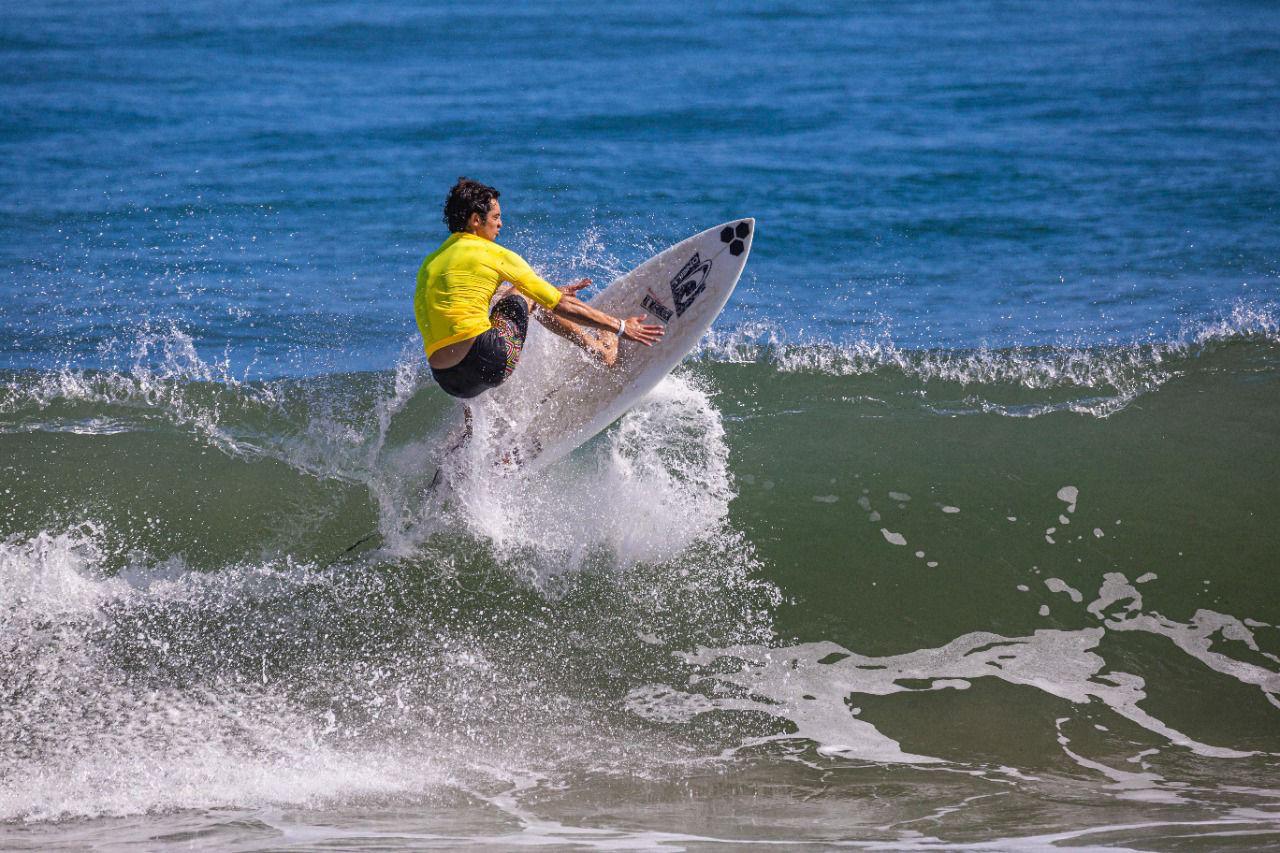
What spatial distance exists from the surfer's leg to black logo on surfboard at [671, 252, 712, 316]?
1.57 ft

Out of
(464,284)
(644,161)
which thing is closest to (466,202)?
(464,284)

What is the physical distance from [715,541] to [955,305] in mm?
5496

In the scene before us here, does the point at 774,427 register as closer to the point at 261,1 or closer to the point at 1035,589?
the point at 1035,589

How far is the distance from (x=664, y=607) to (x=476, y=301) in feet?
5.73

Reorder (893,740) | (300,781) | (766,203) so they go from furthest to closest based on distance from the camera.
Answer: (766,203), (893,740), (300,781)

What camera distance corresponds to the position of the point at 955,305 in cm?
1096

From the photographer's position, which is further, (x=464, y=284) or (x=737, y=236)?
(x=737, y=236)

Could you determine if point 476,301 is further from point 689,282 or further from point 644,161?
point 644,161

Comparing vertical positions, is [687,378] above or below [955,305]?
below

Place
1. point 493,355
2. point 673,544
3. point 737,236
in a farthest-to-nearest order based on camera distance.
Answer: point 737,236
point 673,544
point 493,355

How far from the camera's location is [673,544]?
6.23 meters

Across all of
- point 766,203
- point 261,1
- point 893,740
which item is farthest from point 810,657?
point 261,1

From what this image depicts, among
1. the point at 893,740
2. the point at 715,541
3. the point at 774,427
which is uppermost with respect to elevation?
the point at 774,427

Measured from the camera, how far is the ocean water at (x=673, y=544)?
15.7 ft
